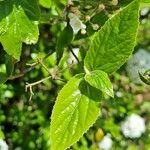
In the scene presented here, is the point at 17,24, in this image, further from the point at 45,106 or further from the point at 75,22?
the point at 45,106

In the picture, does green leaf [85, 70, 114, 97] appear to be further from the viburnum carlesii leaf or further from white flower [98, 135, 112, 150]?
white flower [98, 135, 112, 150]

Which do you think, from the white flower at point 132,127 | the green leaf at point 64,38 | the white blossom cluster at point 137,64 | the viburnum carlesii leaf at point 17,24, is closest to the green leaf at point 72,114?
the viburnum carlesii leaf at point 17,24

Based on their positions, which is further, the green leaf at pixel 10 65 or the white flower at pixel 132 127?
the white flower at pixel 132 127

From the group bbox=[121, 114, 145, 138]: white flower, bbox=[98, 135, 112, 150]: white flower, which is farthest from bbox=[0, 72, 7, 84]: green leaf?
bbox=[121, 114, 145, 138]: white flower


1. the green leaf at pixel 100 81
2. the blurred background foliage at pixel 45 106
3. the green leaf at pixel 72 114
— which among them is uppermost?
the green leaf at pixel 100 81

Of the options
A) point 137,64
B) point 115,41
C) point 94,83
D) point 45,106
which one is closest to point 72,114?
point 94,83

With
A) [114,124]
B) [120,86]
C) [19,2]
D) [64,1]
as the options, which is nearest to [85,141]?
[114,124]

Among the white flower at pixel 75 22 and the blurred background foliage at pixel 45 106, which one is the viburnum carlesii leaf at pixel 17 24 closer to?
the white flower at pixel 75 22
